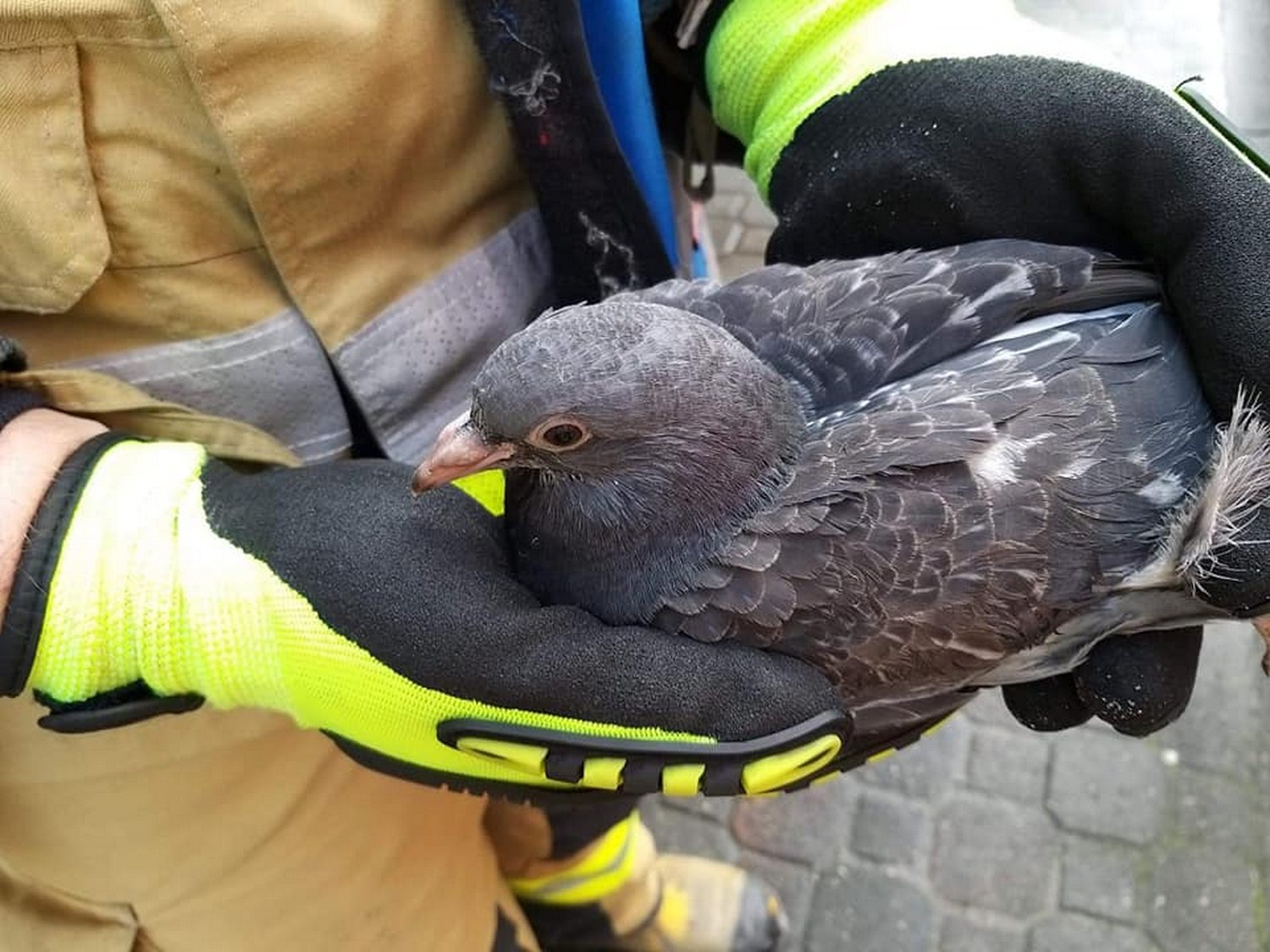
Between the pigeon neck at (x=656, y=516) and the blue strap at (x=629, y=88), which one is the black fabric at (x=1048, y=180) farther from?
the pigeon neck at (x=656, y=516)

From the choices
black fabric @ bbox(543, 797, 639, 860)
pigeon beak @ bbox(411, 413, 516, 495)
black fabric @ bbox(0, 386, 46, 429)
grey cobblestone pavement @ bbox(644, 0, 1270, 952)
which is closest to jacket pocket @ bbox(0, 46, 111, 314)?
black fabric @ bbox(0, 386, 46, 429)

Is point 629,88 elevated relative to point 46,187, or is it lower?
lower

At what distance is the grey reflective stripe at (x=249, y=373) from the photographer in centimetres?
179

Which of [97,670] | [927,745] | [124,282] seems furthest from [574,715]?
[927,745]

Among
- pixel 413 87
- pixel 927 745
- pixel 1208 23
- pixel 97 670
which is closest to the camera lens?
pixel 97 670

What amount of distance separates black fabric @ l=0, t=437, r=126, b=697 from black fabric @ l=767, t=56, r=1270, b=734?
1.41 metres

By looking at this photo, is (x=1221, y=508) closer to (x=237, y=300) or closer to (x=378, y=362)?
(x=378, y=362)

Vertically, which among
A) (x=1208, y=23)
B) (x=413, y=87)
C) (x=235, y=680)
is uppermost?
(x=413, y=87)

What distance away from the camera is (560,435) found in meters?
1.75

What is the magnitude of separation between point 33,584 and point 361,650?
0.48 metres

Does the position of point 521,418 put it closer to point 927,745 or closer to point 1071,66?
point 1071,66

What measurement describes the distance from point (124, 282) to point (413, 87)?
22.3 inches

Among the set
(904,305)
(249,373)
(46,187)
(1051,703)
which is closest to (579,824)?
(1051,703)

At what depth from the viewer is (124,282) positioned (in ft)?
5.70
